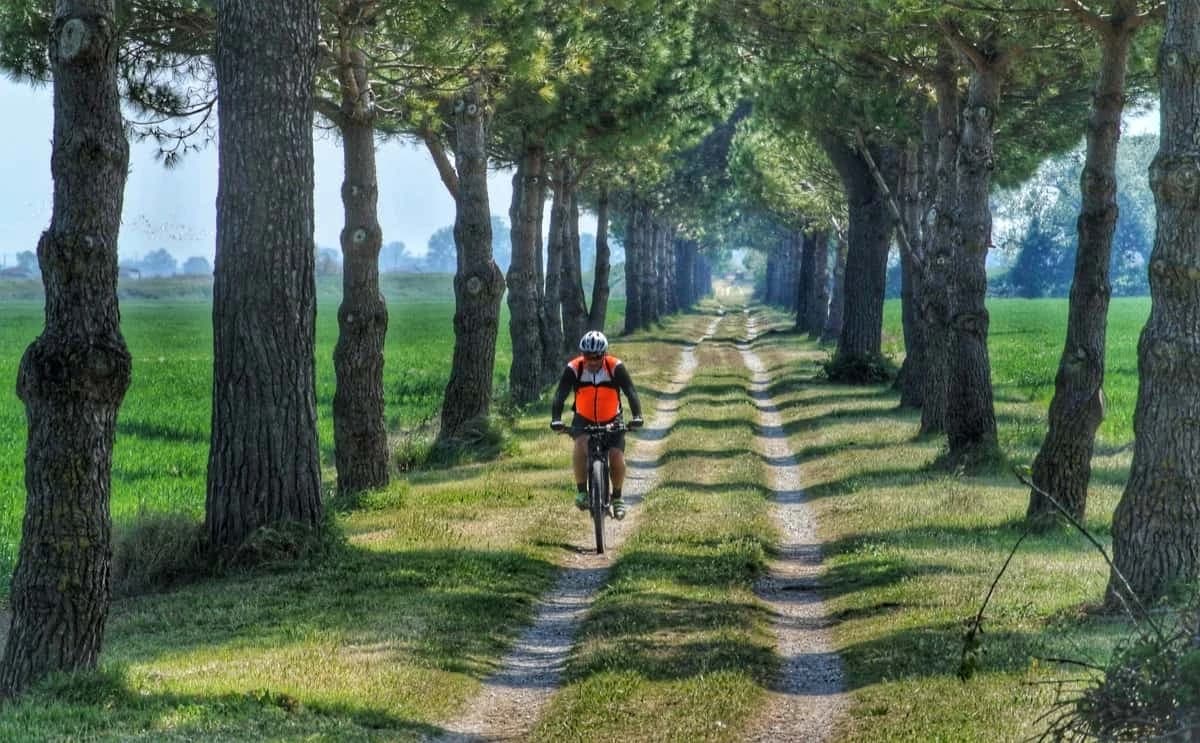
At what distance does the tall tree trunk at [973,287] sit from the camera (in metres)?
21.0

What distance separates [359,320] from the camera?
19.2 m

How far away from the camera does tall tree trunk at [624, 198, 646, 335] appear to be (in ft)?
204

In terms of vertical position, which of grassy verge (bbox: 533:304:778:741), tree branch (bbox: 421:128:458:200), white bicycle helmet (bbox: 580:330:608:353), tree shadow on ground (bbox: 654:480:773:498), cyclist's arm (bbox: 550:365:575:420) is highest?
tree branch (bbox: 421:128:458:200)

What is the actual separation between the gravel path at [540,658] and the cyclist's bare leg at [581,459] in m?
0.66

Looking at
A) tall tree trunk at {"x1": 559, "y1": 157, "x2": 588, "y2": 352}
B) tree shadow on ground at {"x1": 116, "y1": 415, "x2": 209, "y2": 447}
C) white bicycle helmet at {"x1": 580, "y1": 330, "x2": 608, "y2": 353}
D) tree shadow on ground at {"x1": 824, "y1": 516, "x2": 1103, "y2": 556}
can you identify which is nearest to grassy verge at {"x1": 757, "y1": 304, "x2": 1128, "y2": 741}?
tree shadow on ground at {"x1": 824, "y1": 516, "x2": 1103, "y2": 556}

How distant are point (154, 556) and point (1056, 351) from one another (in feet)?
129

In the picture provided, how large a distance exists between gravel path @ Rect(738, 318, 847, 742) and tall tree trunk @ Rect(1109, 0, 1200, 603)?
196cm

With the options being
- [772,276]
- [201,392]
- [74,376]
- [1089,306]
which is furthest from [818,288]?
[74,376]

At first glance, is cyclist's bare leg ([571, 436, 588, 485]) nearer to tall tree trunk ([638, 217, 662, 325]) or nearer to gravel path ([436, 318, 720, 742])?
gravel path ([436, 318, 720, 742])

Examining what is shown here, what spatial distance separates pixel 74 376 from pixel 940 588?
22.7 ft

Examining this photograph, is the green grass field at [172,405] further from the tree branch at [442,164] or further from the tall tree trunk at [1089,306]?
the tall tree trunk at [1089,306]

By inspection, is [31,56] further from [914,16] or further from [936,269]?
[936,269]

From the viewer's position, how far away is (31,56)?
17594 millimetres

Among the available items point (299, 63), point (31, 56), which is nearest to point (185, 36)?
point (31, 56)
